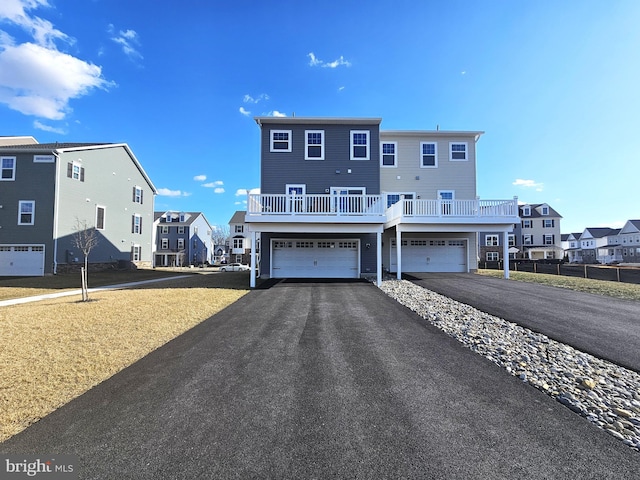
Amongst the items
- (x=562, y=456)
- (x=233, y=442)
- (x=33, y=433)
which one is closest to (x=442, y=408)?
(x=562, y=456)

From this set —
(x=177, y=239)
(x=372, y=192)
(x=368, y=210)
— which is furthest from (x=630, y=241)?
(x=177, y=239)

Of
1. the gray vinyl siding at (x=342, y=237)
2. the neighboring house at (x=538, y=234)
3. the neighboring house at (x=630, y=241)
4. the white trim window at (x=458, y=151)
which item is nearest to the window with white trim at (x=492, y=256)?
the neighboring house at (x=538, y=234)

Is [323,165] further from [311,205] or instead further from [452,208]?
[452,208]

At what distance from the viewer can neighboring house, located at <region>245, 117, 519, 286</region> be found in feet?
45.2

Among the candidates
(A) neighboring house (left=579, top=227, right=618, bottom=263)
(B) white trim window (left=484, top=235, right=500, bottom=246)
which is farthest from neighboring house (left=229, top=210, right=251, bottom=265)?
(A) neighboring house (left=579, top=227, right=618, bottom=263)

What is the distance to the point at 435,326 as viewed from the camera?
6184mm

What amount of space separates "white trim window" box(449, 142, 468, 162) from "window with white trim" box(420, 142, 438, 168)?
0.92 meters

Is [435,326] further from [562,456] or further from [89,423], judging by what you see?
[89,423]

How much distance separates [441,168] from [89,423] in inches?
724

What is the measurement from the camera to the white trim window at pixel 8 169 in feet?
61.2

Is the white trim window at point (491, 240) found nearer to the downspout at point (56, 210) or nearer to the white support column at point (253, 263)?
the white support column at point (253, 263)

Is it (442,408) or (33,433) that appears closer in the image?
(33,433)

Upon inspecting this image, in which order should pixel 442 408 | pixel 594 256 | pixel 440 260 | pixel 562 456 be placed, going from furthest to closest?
1. pixel 594 256
2. pixel 440 260
3. pixel 442 408
4. pixel 562 456

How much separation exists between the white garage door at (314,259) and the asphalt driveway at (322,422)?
10131 millimetres
